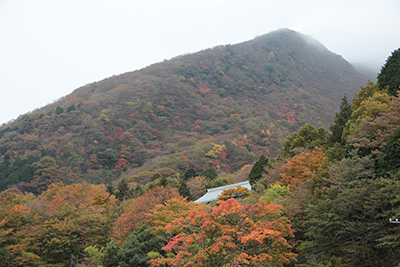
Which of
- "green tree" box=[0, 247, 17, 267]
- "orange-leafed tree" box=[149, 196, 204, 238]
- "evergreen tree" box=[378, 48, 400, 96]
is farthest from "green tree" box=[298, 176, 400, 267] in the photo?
"green tree" box=[0, 247, 17, 267]

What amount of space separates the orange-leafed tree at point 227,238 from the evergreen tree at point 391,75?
2117 centimetres

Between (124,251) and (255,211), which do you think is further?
(124,251)

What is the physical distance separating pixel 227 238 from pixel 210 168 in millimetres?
53381

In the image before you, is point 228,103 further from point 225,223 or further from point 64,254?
Answer: point 225,223

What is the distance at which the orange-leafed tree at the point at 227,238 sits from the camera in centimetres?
1366

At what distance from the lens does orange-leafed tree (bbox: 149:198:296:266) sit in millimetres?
13656

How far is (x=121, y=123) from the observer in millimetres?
90125

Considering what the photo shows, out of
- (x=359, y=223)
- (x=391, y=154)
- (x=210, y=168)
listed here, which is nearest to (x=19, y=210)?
(x=359, y=223)

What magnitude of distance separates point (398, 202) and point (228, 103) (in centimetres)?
11417

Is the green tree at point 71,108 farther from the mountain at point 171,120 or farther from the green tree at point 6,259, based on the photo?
the green tree at point 6,259

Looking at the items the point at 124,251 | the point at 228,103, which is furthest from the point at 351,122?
the point at 228,103

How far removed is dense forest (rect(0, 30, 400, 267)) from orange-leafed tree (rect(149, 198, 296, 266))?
0.08 meters

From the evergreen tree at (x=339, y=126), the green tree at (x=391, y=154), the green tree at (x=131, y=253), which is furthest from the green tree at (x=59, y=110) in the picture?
the green tree at (x=391, y=154)

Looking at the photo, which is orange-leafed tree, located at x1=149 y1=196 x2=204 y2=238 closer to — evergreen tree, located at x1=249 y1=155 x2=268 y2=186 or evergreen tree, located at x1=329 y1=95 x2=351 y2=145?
evergreen tree, located at x1=329 y1=95 x2=351 y2=145
